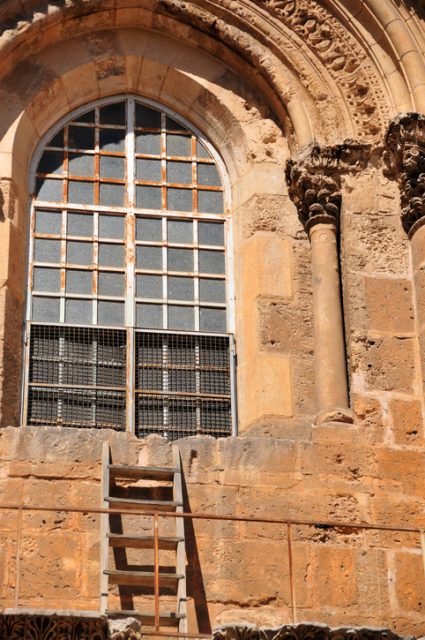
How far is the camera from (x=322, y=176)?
14844 millimetres

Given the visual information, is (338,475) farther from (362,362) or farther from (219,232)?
(219,232)

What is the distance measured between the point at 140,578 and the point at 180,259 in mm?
3249

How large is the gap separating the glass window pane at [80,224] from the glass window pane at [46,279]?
40cm

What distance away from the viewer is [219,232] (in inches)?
603

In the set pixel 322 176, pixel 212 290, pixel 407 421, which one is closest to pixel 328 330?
pixel 407 421

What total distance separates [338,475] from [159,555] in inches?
59.6

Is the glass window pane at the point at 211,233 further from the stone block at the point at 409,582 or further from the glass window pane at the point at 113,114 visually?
the stone block at the point at 409,582

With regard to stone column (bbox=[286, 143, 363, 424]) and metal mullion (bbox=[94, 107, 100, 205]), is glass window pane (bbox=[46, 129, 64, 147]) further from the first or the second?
stone column (bbox=[286, 143, 363, 424])

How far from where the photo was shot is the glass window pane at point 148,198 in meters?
15.3

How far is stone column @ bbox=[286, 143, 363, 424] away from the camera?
46.2ft

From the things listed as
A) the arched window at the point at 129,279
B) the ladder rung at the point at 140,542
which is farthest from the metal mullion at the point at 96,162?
Result: the ladder rung at the point at 140,542

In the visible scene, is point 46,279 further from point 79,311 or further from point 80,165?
point 80,165

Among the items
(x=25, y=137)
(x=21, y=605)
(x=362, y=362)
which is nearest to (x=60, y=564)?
(x=21, y=605)

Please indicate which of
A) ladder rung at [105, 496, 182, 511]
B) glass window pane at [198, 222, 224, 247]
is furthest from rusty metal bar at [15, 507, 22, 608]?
glass window pane at [198, 222, 224, 247]
